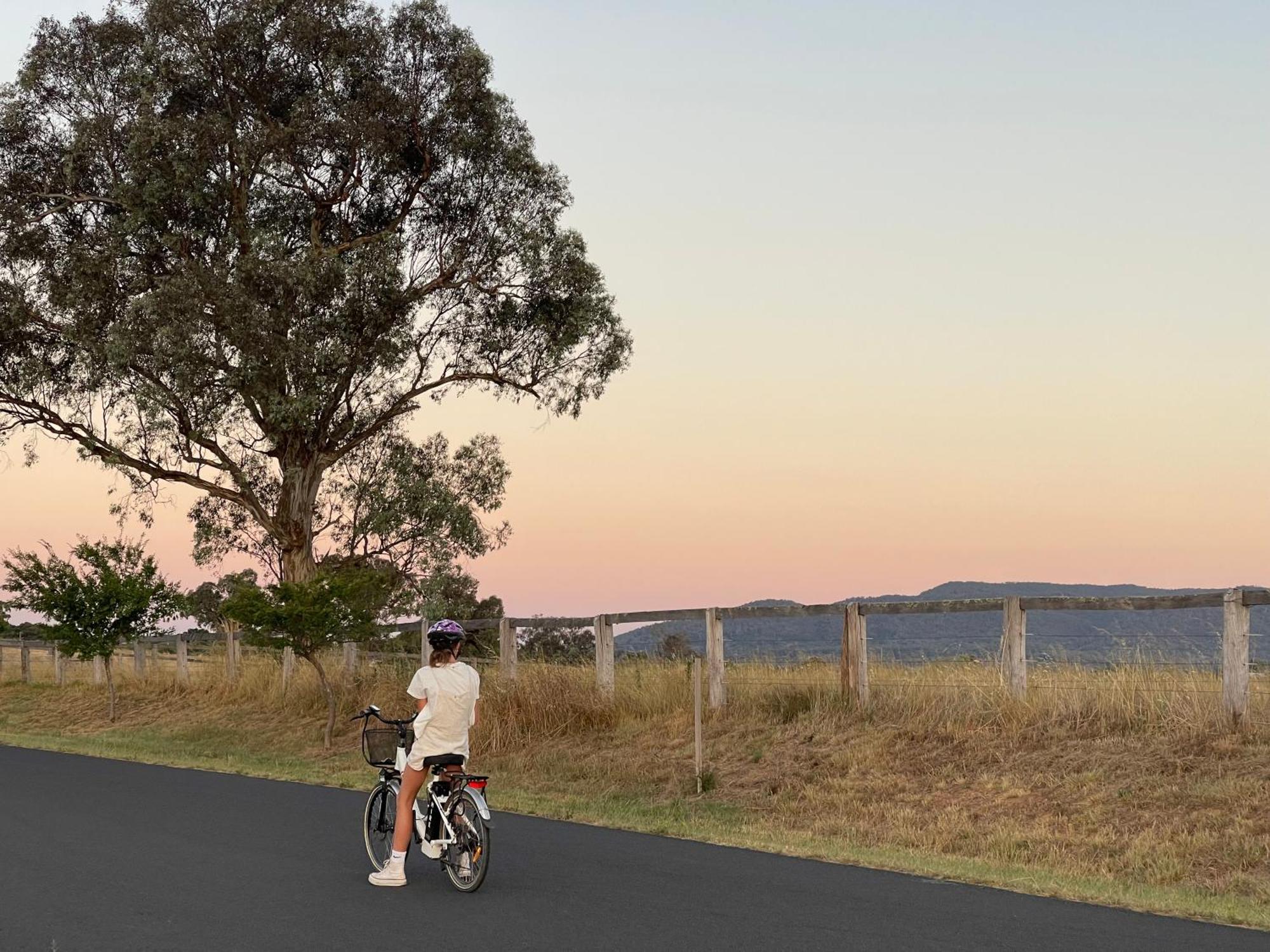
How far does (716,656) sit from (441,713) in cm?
1145

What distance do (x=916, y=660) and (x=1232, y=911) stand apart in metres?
9.62

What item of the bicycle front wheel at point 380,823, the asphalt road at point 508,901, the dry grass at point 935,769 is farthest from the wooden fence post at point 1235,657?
the bicycle front wheel at point 380,823

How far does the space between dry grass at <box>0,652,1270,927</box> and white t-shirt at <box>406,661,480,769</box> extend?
4.19 metres

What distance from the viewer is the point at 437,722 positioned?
10109mm

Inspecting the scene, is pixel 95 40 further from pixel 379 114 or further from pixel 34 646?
pixel 34 646

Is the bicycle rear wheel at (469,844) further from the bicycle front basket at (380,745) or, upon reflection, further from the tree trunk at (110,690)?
the tree trunk at (110,690)

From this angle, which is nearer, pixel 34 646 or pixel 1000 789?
pixel 1000 789

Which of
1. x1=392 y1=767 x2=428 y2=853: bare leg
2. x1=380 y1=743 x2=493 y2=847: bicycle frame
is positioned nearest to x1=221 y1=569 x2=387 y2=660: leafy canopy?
x1=380 y1=743 x2=493 y2=847: bicycle frame

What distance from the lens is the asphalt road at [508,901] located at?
8.76m

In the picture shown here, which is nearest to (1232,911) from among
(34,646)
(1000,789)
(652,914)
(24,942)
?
(652,914)

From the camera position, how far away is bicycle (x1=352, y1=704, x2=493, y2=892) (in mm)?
10000

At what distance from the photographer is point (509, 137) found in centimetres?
3494

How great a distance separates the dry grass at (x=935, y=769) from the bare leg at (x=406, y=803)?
4.19 meters

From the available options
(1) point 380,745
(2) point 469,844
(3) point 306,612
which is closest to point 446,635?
(1) point 380,745
